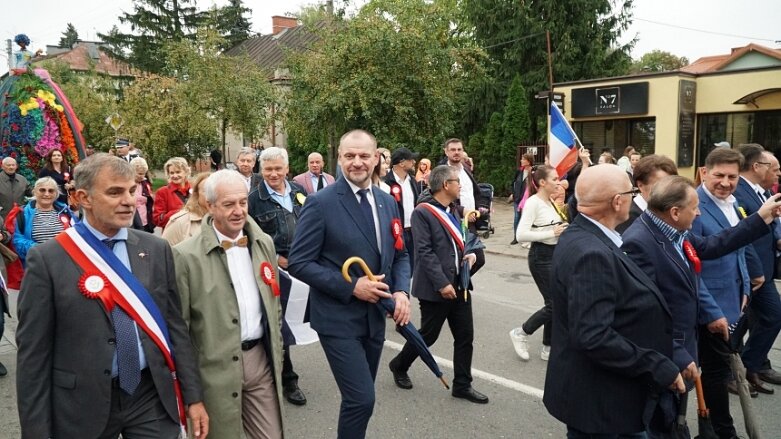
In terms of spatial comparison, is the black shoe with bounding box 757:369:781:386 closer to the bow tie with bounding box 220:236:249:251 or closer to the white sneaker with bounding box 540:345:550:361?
the white sneaker with bounding box 540:345:550:361

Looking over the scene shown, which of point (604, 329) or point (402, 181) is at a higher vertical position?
point (402, 181)

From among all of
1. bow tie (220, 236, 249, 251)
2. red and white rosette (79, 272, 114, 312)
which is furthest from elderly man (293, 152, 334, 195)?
red and white rosette (79, 272, 114, 312)

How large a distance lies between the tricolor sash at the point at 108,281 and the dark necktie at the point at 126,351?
1.2 inches

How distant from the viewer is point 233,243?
10.6 feet

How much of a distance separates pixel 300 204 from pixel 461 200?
122 inches

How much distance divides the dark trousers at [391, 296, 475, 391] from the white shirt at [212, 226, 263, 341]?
2095 millimetres

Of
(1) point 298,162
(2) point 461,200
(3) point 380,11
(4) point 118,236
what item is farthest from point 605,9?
(4) point 118,236

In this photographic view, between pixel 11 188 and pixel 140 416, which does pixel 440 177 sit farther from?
pixel 11 188

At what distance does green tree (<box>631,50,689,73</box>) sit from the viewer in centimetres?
5858

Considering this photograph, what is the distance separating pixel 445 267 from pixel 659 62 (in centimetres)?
6463

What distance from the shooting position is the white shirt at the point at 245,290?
10.4ft

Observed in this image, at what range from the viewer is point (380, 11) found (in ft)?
64.4

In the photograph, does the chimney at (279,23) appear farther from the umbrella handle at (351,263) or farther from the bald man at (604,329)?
the bald man at (604,329)

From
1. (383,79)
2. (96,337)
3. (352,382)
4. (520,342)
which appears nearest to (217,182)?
(96,337)
